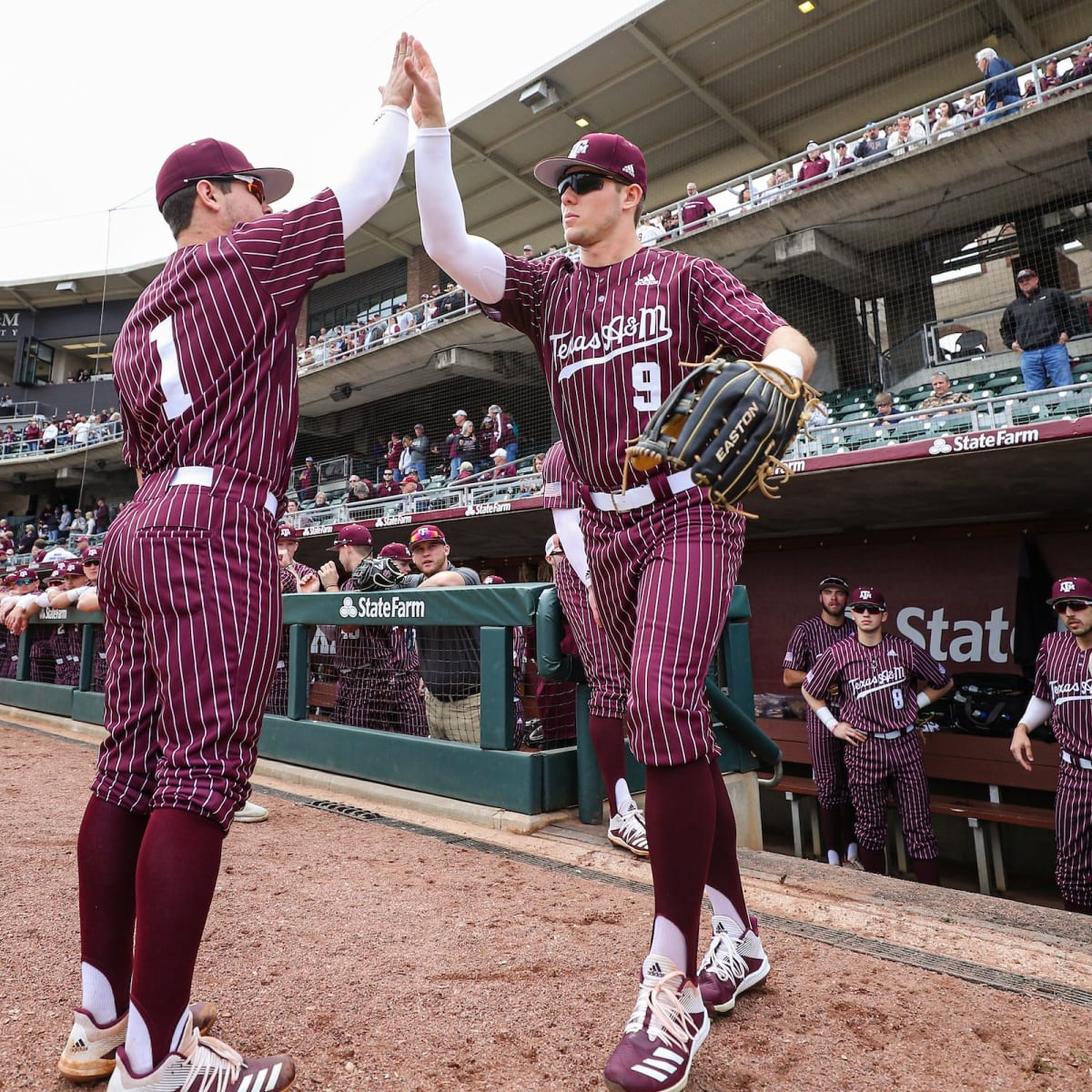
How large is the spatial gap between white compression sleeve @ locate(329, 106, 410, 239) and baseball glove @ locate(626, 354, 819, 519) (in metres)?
0.69

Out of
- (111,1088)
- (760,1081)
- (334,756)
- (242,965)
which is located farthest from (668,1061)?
(334,756)

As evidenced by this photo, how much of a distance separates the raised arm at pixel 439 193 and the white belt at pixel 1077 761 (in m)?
4.72

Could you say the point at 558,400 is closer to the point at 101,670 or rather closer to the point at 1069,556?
the point at 101,670

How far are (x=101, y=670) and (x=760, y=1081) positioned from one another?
6.70 m

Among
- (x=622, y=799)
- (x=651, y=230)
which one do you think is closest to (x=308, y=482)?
(x=651, y=230)

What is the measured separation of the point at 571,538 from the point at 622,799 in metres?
1.03

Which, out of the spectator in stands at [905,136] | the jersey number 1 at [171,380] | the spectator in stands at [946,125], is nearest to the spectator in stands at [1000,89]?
the spectator in stands at [946,125]

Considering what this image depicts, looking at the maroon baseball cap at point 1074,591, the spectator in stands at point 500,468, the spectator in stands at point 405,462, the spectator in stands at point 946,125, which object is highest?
the spectator in stands at point 946,125

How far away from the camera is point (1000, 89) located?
30.7 feet

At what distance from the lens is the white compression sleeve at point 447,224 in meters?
1.64

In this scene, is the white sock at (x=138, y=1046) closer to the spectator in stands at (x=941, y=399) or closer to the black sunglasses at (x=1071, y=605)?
the black sunglasses at (x=1071, y=605)

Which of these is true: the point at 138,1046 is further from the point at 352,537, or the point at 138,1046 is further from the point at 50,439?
the point at 50,439

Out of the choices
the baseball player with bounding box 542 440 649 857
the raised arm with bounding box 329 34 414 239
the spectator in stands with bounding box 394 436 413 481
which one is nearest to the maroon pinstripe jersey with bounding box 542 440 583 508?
the baseball player with bounding box 542 440 649 857

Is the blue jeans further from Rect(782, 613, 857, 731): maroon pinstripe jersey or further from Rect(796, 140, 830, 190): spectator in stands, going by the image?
Rect(796, 140, 830, 190): spectator in stands
